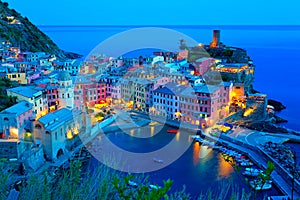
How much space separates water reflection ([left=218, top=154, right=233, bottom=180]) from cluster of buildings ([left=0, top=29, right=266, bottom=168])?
236cm

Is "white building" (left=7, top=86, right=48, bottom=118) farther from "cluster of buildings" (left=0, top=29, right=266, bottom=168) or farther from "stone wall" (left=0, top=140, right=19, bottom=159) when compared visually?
"stone wall" (left=0, top=140, right=19, bottom=159)

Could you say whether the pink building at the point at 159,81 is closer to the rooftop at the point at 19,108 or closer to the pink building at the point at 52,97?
the pink building at the point at 52,97

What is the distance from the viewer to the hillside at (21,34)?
2034 cm

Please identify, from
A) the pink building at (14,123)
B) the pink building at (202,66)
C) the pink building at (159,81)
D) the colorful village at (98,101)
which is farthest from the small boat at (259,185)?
the pink building at (202,66)

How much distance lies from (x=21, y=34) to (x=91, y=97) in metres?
11.5

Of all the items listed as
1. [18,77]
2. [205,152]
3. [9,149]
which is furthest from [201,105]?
[18,77]

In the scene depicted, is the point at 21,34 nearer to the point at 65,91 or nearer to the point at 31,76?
the point at 31,76

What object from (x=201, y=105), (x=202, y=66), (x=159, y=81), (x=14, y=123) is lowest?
(x=14, y=123)

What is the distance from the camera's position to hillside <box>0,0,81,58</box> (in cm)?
2034

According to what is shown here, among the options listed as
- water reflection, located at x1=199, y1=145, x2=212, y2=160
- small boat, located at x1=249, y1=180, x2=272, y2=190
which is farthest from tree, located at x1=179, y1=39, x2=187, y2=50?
small boat, located at x1=249, y1=180, x2=272, y2=190

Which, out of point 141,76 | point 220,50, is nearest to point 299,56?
point 220,50

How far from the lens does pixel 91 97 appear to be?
1274cm

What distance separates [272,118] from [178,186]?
21.7ft

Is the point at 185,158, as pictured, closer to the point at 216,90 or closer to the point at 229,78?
the point at 216,90
